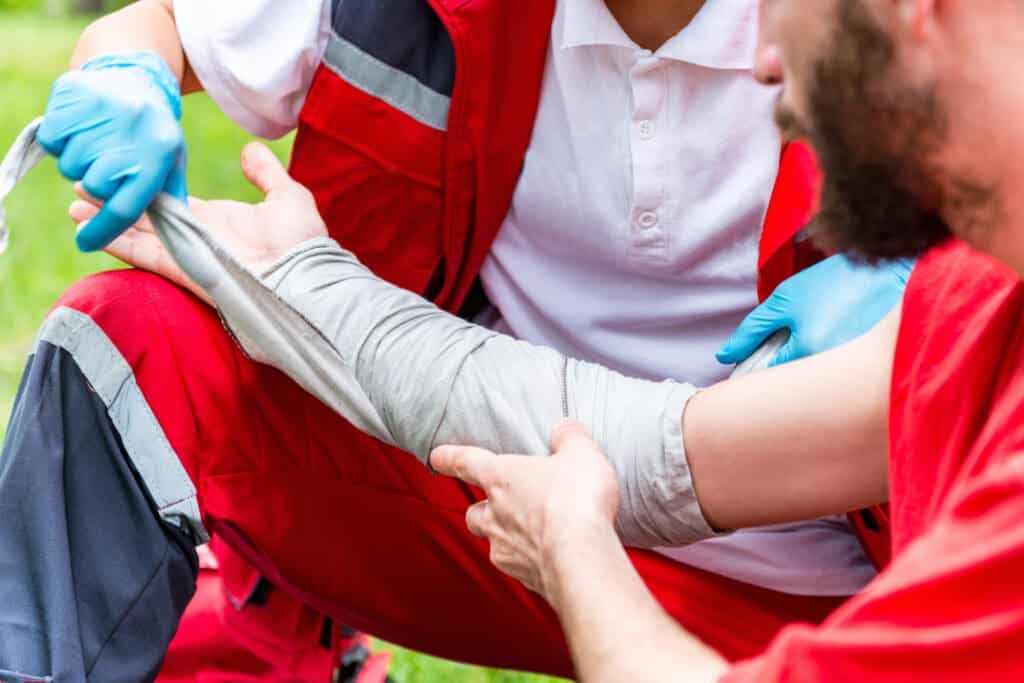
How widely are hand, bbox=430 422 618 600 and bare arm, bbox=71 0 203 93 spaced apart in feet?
1.69

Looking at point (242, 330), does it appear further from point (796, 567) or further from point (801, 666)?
point (801, 666)

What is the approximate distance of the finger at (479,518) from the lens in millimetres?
1389

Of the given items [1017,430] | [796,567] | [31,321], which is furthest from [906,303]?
[31,321]

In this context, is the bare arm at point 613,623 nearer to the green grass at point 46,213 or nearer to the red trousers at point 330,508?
the red trousers at point 330,508

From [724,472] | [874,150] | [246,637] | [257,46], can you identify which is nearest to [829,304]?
[724,472]

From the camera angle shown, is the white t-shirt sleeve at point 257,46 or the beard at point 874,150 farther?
the white t-shirt sleeve at point 257,46

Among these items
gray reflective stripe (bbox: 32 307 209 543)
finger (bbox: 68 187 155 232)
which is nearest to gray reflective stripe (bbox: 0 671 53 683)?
gray reflective stripe (bbox: 32 307 209 543)

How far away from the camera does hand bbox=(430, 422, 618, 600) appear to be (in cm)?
126

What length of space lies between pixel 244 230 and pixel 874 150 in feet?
2.30

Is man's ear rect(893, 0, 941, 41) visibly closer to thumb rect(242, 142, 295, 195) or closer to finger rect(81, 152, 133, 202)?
finger rect(81, 152, 133, 202)

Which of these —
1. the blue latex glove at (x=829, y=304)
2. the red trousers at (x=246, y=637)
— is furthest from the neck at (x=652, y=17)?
the red trousers at (x=246, y=637)

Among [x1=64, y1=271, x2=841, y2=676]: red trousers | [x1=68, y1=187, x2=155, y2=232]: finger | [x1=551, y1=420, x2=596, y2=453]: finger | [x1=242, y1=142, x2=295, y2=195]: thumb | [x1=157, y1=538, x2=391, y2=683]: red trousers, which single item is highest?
[x1=242, y1=142, x2=295, y2=195]: thumb

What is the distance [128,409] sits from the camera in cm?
148

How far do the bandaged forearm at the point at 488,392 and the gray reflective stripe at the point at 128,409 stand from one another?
0.11 meters
